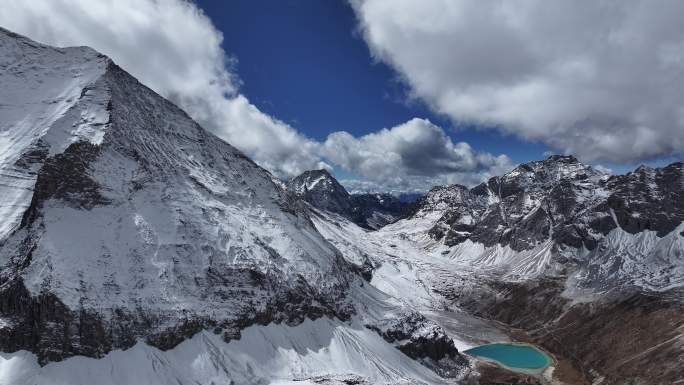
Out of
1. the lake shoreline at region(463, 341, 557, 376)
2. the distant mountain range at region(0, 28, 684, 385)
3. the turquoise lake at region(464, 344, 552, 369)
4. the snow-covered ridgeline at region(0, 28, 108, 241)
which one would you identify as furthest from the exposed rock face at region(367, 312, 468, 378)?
the snow-covered ridgeline at region(0, 28, 108, 241)

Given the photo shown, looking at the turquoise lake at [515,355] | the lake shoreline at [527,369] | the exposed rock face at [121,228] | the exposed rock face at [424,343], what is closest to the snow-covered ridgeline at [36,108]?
the exposed rock face at [121,228]

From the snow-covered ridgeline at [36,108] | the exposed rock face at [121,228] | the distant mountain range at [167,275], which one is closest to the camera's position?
the distant mountain range at [167,275]

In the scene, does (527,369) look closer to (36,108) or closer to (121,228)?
(121,228)

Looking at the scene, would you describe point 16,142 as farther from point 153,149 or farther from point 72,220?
point 153,149

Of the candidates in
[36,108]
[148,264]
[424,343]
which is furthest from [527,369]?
[36,108]

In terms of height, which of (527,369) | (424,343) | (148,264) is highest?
(527,369)

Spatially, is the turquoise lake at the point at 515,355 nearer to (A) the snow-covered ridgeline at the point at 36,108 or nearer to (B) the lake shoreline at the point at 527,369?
(B) the lake shoreline at the point at 527,369

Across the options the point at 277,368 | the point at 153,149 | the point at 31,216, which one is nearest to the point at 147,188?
the point at 153,149
